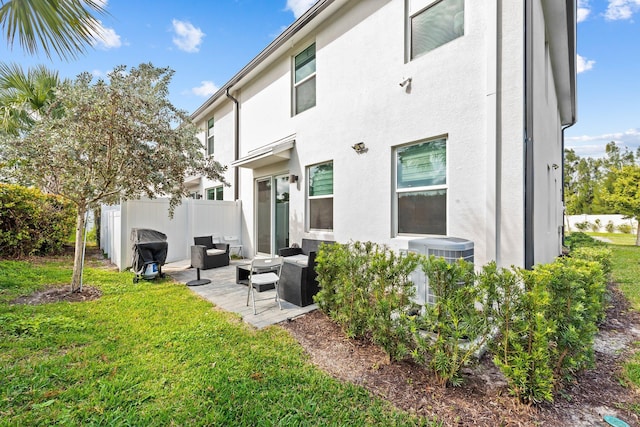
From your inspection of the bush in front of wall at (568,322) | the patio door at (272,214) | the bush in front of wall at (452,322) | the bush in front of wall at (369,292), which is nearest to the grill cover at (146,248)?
the patio door at (272,214)

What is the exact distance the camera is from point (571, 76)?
375 inches

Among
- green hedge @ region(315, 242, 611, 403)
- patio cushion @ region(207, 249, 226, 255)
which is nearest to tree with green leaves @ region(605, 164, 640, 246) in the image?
green hedge @ region(315, 242, 611, 403)

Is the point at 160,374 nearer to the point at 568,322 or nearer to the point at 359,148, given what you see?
the point at 568,322

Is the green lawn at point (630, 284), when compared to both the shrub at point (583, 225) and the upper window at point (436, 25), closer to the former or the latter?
the upper window at point (436, 25)

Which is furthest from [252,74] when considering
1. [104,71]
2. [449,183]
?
[449,183]

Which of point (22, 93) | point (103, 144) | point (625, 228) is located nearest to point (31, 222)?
point (22, 93)

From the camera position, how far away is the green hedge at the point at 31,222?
884 centimetres

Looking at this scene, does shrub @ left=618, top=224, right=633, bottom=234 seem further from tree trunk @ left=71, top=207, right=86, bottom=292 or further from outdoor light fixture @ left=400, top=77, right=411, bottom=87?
tree trunk @ left=71, top=207, right=86, bottom=292

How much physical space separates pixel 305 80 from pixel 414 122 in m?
→ 4.27

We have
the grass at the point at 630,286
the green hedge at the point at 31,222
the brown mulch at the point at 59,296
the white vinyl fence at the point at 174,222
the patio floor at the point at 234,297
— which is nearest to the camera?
the grass at the point at 630,286

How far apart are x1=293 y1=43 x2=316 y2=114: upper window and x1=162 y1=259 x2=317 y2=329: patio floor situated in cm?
541

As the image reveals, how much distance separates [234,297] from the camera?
228 inches

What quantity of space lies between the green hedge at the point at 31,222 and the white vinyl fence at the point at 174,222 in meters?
1.55

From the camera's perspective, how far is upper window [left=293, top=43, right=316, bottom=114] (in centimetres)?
812
